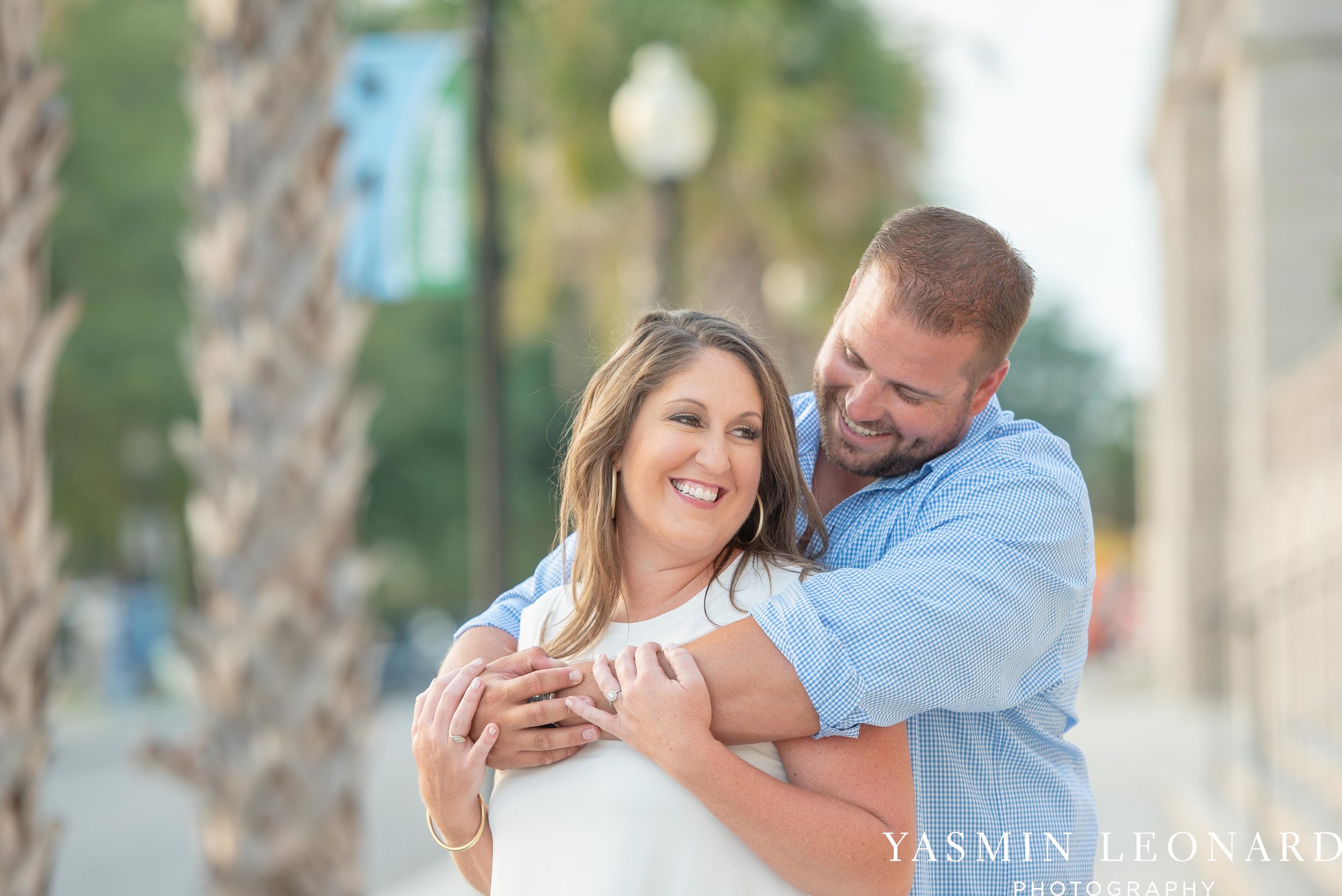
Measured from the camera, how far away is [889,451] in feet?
7.73

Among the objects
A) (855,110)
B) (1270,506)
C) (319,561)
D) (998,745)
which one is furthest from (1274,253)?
(998,745)

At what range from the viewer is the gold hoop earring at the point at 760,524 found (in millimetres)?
2236

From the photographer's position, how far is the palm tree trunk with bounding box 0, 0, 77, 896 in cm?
321

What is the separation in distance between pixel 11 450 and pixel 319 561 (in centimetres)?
160

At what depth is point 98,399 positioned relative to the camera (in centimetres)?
2381

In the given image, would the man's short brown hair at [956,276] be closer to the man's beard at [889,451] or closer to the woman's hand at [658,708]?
the man's beard at [889,451]

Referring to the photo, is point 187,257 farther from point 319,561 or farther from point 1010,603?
point 1010,603

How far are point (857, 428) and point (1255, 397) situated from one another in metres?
12.3

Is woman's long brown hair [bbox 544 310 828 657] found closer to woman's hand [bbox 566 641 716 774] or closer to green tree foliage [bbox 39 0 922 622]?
woman's hand [bbox 566 641 716 774]

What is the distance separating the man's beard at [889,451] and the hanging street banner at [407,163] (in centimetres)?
337

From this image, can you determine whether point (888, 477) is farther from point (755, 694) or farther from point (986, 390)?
point (755, 694)

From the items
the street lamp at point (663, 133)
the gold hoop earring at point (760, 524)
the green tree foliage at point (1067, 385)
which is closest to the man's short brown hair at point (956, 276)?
Answer: the gold hoop earring at point (760, 524)

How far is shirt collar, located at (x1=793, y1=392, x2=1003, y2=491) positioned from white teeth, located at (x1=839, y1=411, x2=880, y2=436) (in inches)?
3.5

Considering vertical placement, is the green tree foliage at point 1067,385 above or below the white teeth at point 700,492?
below
